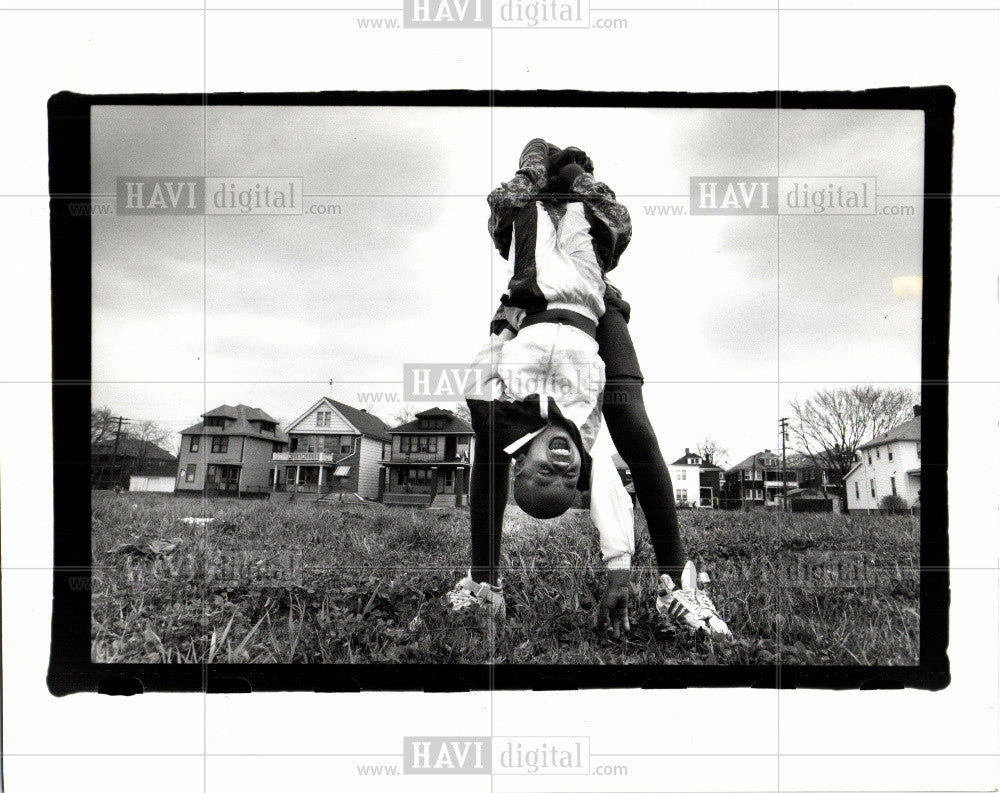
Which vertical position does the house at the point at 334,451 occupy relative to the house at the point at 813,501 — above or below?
above

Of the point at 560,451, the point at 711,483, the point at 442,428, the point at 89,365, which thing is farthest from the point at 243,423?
the point at 711,483

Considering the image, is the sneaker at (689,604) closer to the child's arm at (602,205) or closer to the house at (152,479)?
the child's arm at (602,205)

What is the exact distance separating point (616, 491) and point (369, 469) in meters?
1.05

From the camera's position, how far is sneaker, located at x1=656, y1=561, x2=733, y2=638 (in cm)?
303

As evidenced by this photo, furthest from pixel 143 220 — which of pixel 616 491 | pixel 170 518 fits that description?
pixel 616 491

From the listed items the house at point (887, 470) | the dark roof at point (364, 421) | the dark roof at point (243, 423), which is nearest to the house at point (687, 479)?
the house at point (887, 470)

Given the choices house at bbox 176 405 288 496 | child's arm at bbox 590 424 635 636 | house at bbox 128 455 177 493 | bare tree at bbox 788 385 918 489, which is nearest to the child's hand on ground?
child's arm at bbox 590 424 635 636

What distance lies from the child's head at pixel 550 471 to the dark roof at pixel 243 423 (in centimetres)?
104

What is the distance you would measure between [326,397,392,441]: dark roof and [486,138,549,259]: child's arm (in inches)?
35.2

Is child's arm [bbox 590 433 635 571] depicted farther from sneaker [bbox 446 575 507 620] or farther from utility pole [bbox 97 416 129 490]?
utility pole [bbox 97 416 129 490]

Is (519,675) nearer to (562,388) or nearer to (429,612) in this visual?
(429,612)

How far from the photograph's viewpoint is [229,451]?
3086 millimetres

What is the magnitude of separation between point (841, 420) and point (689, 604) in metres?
1.02

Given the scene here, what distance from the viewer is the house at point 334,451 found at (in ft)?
10.1
